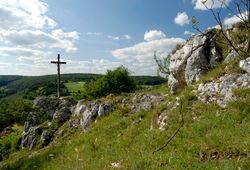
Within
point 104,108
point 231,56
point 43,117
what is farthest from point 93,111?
point 231,56

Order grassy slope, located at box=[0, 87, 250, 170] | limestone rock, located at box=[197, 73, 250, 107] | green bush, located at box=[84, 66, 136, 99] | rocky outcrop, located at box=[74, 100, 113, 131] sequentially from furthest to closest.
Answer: green bush, located at box=[84, 66, 136, 99] → rocky outcrop, located at box=[74, 100, 113, 131] → limestone rock, located at box=[197, 73, 250, 107] → grassy slope, located at box=[0, 87, 250, 170]

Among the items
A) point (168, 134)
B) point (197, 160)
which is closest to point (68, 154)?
point (168, 134)

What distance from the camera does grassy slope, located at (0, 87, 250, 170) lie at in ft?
31.8

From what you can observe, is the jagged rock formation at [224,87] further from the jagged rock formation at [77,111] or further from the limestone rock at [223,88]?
the jagged rock formation at [77,111]

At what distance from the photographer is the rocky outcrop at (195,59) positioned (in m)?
20.4

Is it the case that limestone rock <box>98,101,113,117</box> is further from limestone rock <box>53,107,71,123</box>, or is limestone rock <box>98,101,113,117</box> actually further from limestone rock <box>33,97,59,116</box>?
limestone rock <box>33,97,59,116</box>

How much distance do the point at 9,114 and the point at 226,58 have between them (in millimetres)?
47275

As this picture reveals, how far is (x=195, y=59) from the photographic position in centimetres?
2064

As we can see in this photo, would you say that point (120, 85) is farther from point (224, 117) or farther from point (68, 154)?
point (224, 117)

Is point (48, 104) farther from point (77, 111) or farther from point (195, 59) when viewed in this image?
point (195, 59)

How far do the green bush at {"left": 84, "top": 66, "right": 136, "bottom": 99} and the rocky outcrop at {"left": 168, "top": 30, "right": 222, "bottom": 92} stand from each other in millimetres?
22019

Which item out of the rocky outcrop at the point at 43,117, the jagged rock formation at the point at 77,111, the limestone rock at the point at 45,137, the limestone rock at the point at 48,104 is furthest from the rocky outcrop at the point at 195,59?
the limestone rock at the point at 48,104

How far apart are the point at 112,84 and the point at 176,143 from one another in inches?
1337

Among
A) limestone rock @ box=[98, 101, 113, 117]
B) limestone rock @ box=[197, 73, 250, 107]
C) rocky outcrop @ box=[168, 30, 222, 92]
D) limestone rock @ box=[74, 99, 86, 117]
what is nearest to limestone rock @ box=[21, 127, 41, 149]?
limestone rock @ box=[74, 99, 86, 117]
